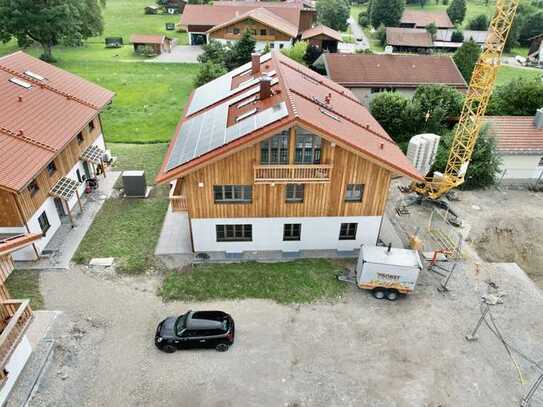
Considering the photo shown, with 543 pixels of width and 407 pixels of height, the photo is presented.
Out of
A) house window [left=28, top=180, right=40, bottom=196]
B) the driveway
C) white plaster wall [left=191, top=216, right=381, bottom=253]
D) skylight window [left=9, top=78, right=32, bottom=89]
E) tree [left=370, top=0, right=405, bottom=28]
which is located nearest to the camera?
house window [left=28, top=180, right=40, bottom=196]

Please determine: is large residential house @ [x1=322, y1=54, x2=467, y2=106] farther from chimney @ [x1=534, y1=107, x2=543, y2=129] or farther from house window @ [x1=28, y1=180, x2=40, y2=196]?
house window @ [x1=28, y1=180, x2=40, y2=196]

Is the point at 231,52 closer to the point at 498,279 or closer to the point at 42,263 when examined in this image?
the point at 42,263

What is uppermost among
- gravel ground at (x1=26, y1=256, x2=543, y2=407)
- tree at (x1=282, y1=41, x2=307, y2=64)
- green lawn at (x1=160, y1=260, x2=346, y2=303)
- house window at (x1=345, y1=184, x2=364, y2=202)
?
tree at (x1=282, y1=41, x2=307, y2=64)

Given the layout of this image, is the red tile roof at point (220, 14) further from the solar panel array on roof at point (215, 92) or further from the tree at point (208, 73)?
the solar panel array on roof at point (215, 92)

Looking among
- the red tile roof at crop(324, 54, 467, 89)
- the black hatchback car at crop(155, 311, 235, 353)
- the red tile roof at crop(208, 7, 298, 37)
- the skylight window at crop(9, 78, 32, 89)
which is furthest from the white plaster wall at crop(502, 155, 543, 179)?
the red tile roof at crop(208, 7, 298, 37)

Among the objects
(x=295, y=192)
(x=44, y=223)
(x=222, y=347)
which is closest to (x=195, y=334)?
(x=222, y=347)

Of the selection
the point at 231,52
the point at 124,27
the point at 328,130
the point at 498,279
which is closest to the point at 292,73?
the point at 328,130

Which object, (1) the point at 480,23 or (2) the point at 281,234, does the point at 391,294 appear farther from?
(1) the point at 480,23
